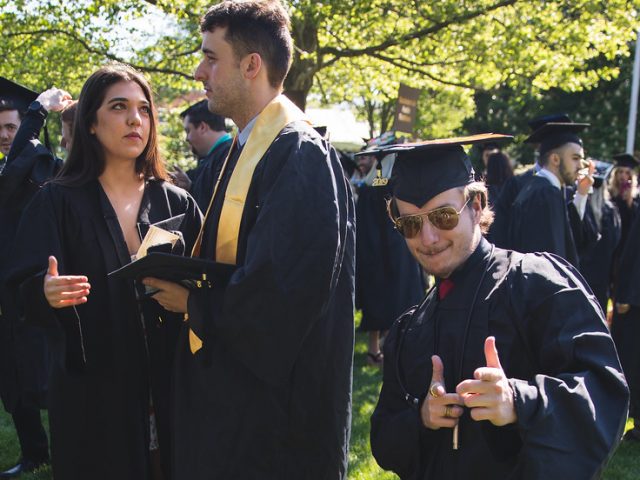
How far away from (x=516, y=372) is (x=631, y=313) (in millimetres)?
4282

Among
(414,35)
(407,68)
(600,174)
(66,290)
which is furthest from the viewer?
(407,68)

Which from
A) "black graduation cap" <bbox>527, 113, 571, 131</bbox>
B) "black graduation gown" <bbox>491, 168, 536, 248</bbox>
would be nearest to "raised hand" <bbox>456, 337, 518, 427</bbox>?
"black graduation cap" <bbox>527, 113, 571, 131</bbox>

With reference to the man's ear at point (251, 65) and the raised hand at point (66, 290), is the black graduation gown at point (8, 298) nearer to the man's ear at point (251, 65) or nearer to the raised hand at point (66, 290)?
the raised hand at point (66, 290)

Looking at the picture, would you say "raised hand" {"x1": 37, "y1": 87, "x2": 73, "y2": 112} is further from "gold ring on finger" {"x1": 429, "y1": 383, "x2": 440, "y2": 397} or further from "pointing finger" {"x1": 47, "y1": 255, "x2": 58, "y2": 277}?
"gold ring on finger" {"x1": 429, "y1": 383, "x2": 440, "y2": 397}

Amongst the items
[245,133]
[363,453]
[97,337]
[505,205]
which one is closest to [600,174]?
[505,205]

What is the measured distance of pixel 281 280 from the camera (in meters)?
2.09

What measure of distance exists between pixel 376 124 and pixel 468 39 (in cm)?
1729

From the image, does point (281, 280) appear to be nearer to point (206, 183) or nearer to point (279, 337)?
point (279, 337)

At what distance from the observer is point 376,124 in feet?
86.5

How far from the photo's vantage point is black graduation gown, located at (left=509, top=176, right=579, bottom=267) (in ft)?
17.6

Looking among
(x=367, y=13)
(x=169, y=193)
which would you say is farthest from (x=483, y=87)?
(x=169, y=193)

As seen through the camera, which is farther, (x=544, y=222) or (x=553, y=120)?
(x=553, y=120)

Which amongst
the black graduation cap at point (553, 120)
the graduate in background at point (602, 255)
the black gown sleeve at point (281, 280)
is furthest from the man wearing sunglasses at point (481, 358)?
the graduate in background at point (602, 255)

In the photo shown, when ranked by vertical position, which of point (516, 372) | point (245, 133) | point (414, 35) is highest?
point (414, 35)
